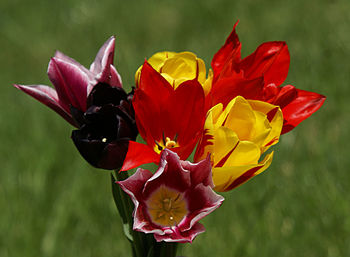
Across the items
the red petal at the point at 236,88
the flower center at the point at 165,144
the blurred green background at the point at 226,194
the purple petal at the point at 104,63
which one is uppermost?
the purple petal at the point at 104,63

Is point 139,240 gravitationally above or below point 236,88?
below

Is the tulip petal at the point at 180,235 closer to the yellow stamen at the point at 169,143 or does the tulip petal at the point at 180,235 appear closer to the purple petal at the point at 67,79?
the yellow stamen at the point at 169,143

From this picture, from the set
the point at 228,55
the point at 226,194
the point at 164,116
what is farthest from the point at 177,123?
the point at 226,194

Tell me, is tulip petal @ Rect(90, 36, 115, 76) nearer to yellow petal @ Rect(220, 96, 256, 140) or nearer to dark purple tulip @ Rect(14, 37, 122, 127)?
dark purple tulip @ Rect(14, 37, 122, 127)

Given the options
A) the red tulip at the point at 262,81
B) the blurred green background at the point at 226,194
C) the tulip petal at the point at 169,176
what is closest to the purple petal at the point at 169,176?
the tulip petal at the point at 169,176

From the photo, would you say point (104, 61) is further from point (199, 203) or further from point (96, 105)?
point (199, 203)

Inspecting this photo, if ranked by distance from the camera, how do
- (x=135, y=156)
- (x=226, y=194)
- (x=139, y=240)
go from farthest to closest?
(x=226, y=194) → (x=139, y=240) → (x=135, y=156)

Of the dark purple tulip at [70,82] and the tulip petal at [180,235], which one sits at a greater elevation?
the dark purple tulip at [70,82]
